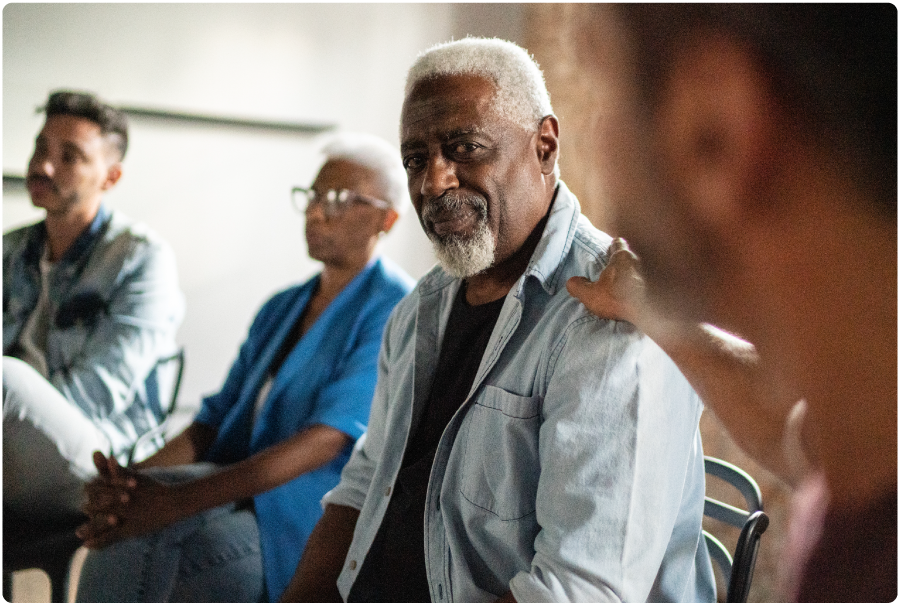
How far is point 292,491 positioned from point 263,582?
17 cm

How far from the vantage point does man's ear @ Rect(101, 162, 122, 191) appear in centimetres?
182

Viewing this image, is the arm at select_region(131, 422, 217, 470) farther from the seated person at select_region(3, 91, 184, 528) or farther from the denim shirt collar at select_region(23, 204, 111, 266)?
the denim shirt collar at select_region(23, 204, 111, 266)

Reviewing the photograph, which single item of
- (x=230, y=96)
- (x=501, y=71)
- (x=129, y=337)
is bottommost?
(x=129, y=337)

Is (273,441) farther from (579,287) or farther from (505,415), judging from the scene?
(579,287)

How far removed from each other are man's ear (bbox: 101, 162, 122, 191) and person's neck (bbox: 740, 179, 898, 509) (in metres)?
1.95

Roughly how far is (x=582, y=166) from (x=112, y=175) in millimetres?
1890

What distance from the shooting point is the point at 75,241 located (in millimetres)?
1714

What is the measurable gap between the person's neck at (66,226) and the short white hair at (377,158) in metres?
0.67

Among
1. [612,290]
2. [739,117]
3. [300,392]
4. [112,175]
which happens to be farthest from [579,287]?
[112,175]

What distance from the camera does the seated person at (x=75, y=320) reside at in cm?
140

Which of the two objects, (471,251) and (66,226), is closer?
(471,251)

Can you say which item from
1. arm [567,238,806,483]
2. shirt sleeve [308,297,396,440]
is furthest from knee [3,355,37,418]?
arm [567,238,806,483]

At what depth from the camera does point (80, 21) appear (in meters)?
2.04

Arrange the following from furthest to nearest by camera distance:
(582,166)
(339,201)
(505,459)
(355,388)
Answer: (339,201)
(355,388)
(505,459)
(582,166)
